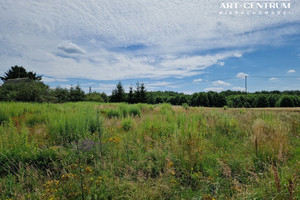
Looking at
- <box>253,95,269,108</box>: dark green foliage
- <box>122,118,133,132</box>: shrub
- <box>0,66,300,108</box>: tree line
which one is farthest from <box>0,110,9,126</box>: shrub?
<box>253,95,269,108</box>: dark green foliage

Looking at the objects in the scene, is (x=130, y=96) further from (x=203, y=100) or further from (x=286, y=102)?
(x=286, y=102)

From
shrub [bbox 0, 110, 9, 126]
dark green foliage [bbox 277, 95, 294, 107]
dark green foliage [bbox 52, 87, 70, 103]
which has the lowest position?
shrub [bbox 0, 110, 9, 126]

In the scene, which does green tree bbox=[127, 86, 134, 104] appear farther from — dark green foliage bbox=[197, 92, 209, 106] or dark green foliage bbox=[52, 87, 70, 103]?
dark green foliage bbox=[197, 92, 209, 106]

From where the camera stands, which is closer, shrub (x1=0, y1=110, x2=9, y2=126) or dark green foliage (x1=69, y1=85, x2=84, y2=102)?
shrub (x1=0, y1=110, x2=9, y2=126)

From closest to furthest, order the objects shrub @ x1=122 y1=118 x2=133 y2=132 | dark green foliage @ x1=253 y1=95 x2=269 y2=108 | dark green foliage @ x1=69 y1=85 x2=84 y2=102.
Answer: shrub @ x1=122 y1=118 x2=133 y2=132
dark green foliage @ x1=69 y1=85 x2=84 y2=102
dark green foliage @ x1=253 y1=95 x2=269 y2=108

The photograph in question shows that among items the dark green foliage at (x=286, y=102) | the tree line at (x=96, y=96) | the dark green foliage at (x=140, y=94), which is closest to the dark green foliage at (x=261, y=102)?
the tree line at (x=96, y=96)

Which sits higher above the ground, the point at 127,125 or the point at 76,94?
the point at 76,94

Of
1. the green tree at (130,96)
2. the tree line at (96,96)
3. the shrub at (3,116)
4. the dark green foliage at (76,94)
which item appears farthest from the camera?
the green tree at (130,96)

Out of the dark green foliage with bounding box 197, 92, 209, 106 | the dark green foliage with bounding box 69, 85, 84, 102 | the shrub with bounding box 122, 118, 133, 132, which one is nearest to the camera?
the shrub with bounding box 122, 118, 133, 132

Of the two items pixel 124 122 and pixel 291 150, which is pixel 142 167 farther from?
pixel 291 150

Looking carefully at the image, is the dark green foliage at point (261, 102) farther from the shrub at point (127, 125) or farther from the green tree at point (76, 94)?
the shrub at point (127, 125)

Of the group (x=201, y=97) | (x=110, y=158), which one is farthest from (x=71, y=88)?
(x=201, y=97)

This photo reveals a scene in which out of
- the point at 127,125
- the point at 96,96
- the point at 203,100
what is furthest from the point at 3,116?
the point at 203,100

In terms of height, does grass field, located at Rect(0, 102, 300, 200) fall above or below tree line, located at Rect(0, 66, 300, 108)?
below
